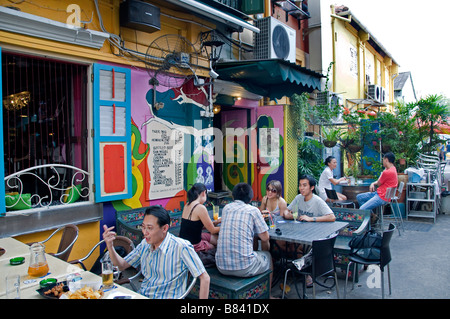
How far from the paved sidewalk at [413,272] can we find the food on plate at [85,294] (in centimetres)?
302

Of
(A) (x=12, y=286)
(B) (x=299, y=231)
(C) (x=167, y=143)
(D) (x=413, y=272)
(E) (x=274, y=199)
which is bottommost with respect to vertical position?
(D) (x=413, y=272)

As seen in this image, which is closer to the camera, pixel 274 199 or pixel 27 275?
pixel 27 275

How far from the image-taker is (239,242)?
4.04 metres

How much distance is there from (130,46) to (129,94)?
0.87m

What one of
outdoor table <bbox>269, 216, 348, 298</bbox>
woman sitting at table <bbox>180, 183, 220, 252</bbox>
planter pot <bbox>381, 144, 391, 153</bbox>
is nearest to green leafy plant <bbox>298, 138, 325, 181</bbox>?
planter pot <bbox>381, 144, 391, 153</bbox>

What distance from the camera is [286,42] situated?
932cm

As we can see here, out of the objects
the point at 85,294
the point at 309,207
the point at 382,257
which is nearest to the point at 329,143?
the point at 309,207

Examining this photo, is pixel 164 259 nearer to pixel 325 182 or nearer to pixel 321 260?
pixel 321 260

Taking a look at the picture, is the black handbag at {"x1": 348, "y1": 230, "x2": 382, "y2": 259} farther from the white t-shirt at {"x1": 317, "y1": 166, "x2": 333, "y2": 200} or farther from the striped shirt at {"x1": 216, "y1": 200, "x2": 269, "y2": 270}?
the white t-shirt at {"x1": 317, "y1": 166, "x2": 333, "y2": 200}

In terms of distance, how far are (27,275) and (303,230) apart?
3.20m

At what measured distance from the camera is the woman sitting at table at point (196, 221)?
4633 mm

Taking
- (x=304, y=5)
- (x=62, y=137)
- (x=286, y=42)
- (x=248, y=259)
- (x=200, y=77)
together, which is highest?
(x=304, y=5)

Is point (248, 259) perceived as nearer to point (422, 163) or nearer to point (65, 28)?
point (65, 28)
